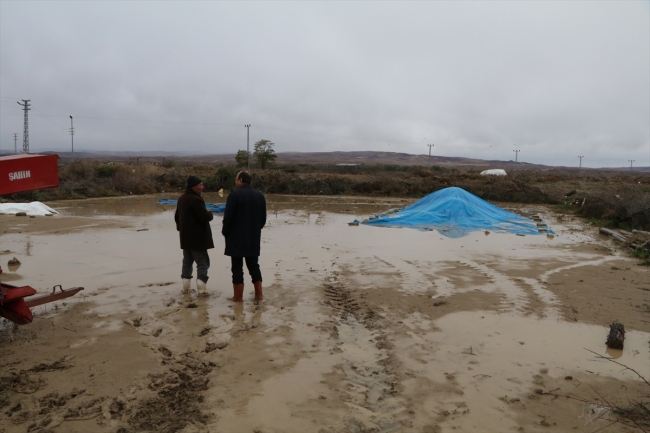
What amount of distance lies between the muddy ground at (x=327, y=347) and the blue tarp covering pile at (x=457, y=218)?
15.9ft

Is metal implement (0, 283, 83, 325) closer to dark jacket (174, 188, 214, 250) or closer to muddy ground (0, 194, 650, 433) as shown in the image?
muddy ground (0, 194, 650, 433)

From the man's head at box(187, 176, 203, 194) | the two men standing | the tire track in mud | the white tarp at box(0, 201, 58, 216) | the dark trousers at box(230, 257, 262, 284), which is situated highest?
the man's head at box(187, 176, 203, 194)

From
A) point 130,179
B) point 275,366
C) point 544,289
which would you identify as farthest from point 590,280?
point 130,179

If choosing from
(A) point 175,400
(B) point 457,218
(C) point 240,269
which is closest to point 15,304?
(A) point 175,400

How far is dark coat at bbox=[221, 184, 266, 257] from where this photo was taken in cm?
623

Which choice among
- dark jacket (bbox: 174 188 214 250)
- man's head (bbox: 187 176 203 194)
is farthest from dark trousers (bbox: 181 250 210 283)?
man's head (bbox: 187 176 203 194)

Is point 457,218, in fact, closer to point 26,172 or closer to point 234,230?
point 234,230

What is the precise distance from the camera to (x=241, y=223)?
6.29 m

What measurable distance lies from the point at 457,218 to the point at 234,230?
10.8 metres

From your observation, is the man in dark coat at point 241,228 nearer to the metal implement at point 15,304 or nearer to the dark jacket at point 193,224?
the dark jacket at point 193,224

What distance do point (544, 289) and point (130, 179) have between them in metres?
24.4

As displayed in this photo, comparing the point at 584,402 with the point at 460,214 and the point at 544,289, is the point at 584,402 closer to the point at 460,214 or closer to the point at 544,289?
the point at 544,289

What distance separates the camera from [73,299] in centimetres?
630

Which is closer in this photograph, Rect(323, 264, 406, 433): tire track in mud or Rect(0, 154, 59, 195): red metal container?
Rect(323, 264, 406, 433): tire track in mud
